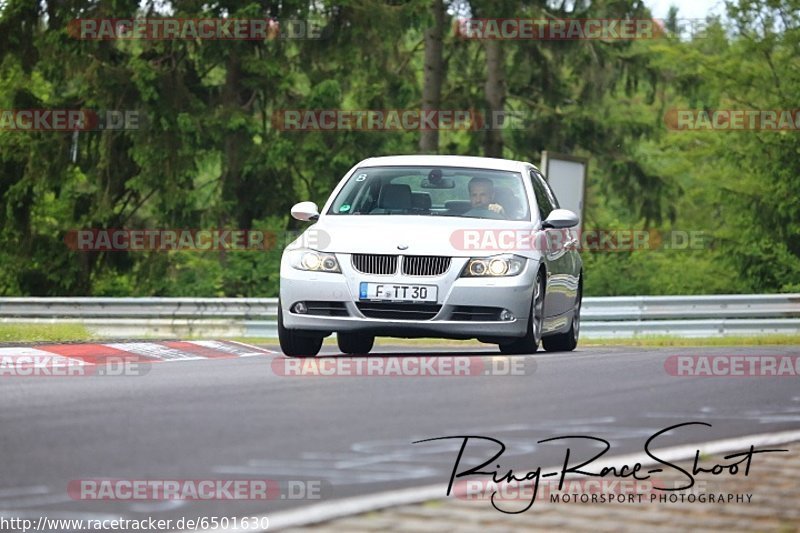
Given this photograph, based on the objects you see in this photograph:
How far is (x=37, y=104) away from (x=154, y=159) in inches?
120

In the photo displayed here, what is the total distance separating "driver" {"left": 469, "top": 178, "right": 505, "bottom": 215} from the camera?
1439 cm

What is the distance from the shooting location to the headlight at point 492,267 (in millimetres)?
13164

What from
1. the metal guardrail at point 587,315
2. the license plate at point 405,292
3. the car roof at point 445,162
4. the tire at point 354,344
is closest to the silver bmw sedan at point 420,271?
the license plate at point 405,292

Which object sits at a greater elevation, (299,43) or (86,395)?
(299,43)

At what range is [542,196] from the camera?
50.8ft

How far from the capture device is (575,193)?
26.4m

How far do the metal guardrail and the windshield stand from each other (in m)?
9.10

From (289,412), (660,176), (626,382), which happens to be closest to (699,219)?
(660,176)

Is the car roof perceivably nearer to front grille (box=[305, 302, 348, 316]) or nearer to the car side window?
the car side window

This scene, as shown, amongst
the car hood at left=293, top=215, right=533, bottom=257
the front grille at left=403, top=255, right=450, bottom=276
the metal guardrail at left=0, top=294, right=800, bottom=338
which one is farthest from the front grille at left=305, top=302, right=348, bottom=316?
the metal guardrail at left=0, top=294, right=800, bottom=338

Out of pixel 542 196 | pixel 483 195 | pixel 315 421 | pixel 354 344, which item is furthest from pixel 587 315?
pixel 315 421

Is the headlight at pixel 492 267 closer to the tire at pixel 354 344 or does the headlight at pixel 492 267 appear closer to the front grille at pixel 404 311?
the front grille at pixel 404 311

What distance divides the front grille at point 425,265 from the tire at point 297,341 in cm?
115

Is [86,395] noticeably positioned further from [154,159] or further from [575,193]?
[154,159]
